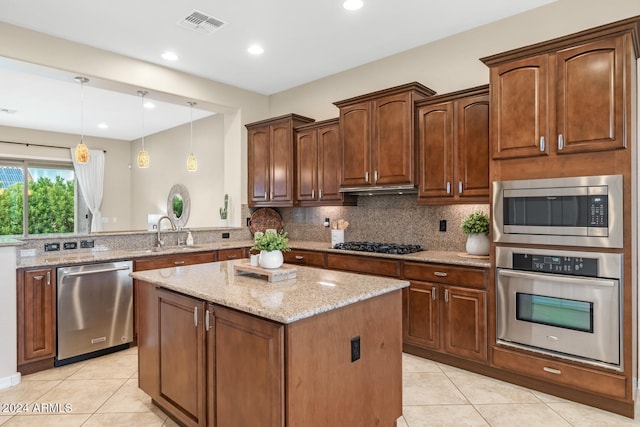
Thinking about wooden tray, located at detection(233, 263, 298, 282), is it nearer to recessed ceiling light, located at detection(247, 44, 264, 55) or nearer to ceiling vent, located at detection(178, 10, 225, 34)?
Result: ceiling vent, located at detection(178, 10, 225, 34)

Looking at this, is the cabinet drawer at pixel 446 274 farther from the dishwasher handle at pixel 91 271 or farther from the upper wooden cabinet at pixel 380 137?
the dishwasher handle at pixel 91 271

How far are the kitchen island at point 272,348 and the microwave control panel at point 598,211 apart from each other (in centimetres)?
139

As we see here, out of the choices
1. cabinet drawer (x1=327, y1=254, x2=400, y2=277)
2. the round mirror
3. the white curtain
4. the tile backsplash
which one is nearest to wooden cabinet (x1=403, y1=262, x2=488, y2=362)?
cabinet drawer (x1=327, y1=254, x2=400, y2=277)

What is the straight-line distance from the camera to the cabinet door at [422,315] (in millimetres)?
3203

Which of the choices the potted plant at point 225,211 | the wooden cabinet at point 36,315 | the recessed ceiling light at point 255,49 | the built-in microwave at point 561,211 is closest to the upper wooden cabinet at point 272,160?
the potted plant at point 225,211

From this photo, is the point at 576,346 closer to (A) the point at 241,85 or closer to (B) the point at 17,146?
(A) the point at 241,85

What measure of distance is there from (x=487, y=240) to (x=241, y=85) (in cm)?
374

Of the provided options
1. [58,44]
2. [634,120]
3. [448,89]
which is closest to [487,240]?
[634,120]

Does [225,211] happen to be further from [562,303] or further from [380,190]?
[562,303]

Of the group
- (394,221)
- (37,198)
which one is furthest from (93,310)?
(37,198)

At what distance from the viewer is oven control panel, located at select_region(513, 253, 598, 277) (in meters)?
2.44

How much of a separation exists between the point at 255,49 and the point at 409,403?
3626 millimetres

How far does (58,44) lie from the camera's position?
355 cm

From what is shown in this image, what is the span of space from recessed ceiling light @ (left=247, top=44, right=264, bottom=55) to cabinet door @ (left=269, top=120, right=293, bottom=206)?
0.95m
